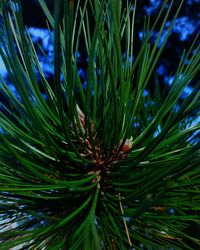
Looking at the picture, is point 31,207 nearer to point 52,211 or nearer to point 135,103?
point 52,211

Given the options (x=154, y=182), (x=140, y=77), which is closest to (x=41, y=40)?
(x=140, y=77)

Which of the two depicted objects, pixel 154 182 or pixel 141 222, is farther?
pixel 141 222

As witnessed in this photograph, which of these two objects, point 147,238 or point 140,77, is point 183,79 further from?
point 147,238

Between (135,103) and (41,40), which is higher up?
(41,40)

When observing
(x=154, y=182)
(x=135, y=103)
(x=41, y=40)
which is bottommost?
(x=154, y=182)

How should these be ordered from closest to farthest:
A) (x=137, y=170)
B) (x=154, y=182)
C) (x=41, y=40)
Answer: (x=154, y=182), (x=137, y=170), (x=41, y=40)

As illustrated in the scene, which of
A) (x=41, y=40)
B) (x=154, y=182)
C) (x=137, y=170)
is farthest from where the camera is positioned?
(x=41, y=40)

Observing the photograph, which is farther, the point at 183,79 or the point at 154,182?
the point at 183,79

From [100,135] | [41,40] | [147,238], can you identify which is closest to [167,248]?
[147,238]

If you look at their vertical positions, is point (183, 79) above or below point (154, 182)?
above
